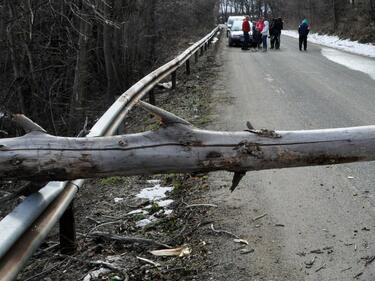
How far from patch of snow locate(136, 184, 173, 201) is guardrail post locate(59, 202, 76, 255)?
150cm

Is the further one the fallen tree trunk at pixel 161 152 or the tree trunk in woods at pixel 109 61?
the tree trunk in woods at pixel 109 61

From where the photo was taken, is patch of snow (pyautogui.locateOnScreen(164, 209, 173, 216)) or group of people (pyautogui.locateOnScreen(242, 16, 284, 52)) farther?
group of people (pyautogui.locateOnScreen(242, 16, 284, 52))

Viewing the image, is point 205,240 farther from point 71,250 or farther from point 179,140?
point 179,140

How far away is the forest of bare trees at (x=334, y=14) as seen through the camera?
3194 cm

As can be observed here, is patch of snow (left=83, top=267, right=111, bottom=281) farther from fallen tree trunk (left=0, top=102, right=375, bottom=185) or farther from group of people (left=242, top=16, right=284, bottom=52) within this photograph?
group of people (left=242, top=16, right=284, bottom=52)

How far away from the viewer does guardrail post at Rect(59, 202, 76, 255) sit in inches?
152

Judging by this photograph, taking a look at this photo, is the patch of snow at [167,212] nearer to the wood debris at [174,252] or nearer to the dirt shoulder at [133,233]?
the dirt shoulder at [133,233]

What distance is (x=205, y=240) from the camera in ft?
13.8

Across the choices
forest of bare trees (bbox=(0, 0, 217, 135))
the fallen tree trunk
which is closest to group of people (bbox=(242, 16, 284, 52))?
forest of bare trees (bbox=(0, 0, 217, 135))

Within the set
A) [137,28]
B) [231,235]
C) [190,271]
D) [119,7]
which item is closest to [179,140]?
[190,271]

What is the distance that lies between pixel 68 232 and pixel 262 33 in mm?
24439

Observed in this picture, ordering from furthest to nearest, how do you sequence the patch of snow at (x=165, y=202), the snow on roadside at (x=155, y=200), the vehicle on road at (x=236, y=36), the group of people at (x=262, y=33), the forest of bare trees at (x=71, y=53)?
the vehicle on road at (x=236, y=36), the group of people at (x=262, y=33), the forest of bare trees at (x=71, y=53), the patch of snow at (x=165, y=202), the snow on roadside at (x=155, y=200)

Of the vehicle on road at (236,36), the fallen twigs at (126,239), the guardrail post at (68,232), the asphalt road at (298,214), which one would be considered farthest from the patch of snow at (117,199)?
the vehicle on road at (236,36)

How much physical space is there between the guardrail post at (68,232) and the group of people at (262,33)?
23722 mm
